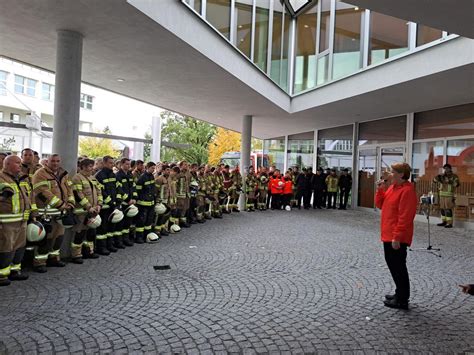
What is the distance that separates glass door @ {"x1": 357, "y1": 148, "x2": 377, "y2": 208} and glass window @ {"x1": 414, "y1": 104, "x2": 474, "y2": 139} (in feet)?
9.02

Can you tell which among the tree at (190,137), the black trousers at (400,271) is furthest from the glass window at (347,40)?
the tree at (190,137)

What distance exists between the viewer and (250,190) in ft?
52.6

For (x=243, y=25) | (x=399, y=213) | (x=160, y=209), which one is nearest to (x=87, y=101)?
(x=243, y=25)

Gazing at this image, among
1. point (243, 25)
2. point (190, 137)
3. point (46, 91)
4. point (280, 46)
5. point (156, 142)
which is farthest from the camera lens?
point (46, 91)

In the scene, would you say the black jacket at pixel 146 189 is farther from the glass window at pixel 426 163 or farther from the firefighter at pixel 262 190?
the glass window at pixel 426 163

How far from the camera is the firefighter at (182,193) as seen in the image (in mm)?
10531

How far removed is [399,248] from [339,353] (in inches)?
67.4

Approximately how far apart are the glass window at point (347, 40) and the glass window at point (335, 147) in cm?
463

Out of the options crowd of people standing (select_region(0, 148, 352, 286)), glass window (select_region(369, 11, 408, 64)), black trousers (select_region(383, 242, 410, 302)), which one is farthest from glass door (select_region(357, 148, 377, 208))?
black trousers (select_region(383, 242, 410, 302))

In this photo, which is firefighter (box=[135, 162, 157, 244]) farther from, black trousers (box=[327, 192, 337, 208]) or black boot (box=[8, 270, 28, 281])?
black trousers (box=[327, 192, 337, 208])

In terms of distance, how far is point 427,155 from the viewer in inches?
547


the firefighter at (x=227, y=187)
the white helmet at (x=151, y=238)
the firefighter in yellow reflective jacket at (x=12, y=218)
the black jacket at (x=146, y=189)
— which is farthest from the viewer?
the firefighter at (x=227, y=187)

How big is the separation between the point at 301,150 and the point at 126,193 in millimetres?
16225

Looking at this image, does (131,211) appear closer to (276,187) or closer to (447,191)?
(276,187)
